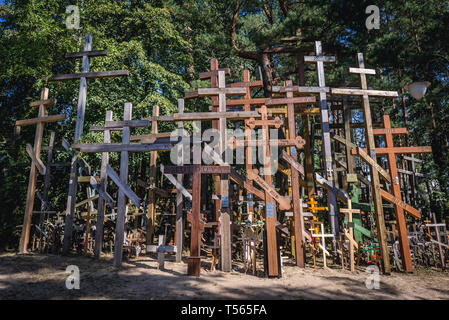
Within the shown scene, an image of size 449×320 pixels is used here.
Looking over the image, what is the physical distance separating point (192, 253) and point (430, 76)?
41.7 ft

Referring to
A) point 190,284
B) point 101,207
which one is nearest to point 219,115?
point 190,284

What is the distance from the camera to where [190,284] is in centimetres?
553

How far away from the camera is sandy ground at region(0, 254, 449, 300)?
491 centimetres

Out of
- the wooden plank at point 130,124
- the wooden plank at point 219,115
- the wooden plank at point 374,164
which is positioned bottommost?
the wooden plank at point 374,164

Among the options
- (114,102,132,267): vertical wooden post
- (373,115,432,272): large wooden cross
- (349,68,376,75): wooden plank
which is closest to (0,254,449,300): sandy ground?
(114,102,132,267): vertical wooden post

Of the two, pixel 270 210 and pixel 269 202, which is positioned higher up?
pixel 269 202

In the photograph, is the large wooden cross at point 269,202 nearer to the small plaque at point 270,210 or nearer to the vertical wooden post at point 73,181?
the small plaque at point 270,210

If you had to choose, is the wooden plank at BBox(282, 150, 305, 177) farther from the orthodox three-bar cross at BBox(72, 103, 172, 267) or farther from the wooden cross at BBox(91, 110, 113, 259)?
the wooden cross at BBox(91, 110, 113, 259)

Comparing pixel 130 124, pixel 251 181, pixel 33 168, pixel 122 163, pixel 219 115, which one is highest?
pixel 219 115

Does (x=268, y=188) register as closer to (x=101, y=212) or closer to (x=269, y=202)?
(x=269, y=202)

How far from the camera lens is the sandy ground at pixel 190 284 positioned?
4910 millimetres

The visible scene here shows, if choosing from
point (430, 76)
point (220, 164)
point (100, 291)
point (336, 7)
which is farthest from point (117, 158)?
point (430, 76)

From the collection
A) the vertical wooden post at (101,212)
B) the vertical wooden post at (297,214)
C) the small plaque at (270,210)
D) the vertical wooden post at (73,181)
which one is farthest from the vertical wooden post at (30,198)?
the vertical wooden post at (297,214)

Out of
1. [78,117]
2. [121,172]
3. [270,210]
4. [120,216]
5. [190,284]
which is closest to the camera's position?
[190,284]
